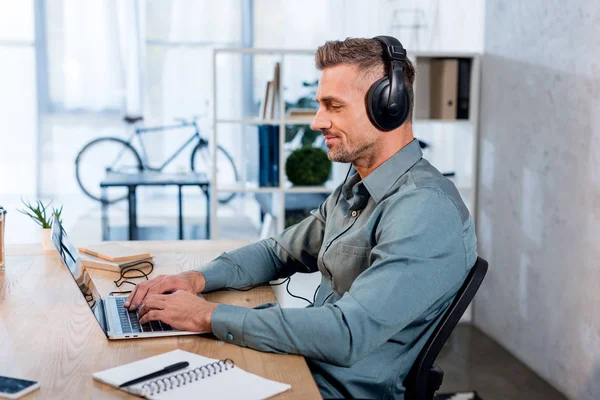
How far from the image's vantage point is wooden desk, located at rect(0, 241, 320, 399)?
112 cm

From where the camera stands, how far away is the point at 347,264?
58.2 inches

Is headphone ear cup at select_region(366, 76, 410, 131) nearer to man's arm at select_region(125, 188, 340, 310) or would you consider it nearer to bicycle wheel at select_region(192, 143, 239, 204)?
man's arm at select_region(125, 188, 340, 310)

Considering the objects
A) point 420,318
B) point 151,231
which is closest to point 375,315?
point 420,318

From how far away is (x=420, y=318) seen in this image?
4.47 feet

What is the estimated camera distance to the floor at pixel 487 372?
110 inches

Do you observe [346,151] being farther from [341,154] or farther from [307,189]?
[307,189]

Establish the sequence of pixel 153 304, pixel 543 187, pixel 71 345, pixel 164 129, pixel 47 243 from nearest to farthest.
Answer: pixel 71 345, pixel 153 304, pixel 47 243, pixel 543 187, pixel 164 129

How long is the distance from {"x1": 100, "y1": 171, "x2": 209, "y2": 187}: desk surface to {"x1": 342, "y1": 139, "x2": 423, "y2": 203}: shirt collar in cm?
353

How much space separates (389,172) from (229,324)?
0.46 m

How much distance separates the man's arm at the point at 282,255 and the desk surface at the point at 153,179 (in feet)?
10.5

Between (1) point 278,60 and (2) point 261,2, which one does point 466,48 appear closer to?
(1) point 278,60

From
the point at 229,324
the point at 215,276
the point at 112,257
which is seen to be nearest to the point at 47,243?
the point at 112,257

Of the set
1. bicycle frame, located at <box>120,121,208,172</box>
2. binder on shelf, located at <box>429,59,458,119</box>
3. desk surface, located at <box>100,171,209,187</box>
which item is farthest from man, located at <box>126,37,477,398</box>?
bicycle frame, located at <box>120,121,208,172</box>

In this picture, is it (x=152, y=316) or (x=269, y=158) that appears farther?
(x=269, y=158)
